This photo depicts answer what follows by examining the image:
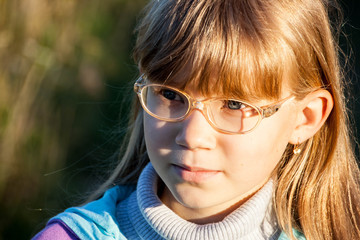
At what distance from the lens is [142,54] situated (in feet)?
6.27

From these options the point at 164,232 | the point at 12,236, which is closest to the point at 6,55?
the point at 12,236

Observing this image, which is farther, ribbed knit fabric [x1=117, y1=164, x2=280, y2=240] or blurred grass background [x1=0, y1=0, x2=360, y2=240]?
blurred grass background [x1=0, y1=0, x2=360, y2=240]

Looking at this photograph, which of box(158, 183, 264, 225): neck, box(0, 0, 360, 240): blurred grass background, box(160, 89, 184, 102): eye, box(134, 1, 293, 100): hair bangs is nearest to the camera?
box(134, 1, 293, 100): hair bangs

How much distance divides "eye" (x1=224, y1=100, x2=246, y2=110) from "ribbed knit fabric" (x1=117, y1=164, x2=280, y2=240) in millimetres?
361

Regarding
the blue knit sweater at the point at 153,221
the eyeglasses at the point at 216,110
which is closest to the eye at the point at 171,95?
the eyeglasses at the point at 216,110

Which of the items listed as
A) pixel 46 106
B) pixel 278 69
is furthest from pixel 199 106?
pixel 46 106

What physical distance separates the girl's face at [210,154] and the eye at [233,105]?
0.25 ft

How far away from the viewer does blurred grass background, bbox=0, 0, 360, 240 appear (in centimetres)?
304

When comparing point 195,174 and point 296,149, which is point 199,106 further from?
point 296,149

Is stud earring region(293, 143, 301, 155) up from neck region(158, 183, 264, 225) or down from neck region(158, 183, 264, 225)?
up

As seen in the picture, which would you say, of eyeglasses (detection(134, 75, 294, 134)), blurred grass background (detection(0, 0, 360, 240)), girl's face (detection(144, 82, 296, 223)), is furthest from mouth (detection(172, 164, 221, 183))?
blurred grass background (detection(0, 0, 360, 240))

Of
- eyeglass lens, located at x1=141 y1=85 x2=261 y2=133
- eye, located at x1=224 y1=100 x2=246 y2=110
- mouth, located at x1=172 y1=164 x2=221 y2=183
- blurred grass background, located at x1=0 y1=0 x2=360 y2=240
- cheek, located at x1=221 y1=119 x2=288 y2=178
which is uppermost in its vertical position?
eye, located at x1=224 y1=100 x2=246 y2=110

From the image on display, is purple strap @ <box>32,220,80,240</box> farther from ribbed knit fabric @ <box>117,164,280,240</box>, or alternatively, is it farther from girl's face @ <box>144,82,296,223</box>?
girl's face @ <box>144,82,296,223</box>

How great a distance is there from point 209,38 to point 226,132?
284mm
